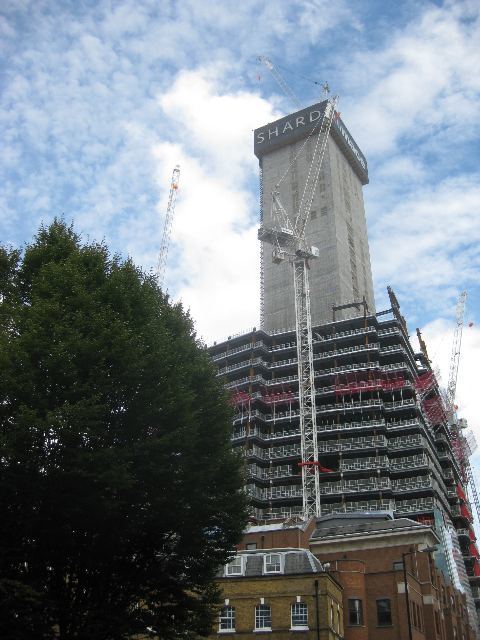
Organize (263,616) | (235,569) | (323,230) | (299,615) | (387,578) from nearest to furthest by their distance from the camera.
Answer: (299,615), (263,616), (235,569), (387,578), (323,230)

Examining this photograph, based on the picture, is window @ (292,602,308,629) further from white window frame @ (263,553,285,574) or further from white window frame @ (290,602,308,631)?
white window frame @ (263,553,285,574)

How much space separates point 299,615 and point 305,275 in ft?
235

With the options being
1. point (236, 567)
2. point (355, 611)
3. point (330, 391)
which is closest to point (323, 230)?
point (330, 391)

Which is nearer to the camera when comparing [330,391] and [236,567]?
[236,567]

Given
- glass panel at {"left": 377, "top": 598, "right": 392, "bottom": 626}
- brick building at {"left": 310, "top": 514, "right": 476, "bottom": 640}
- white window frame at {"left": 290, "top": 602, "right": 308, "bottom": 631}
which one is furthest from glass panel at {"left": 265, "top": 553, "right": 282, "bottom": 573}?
glass panel at {"left": 377, "top": 598, "right": 392, "bottom": 626}

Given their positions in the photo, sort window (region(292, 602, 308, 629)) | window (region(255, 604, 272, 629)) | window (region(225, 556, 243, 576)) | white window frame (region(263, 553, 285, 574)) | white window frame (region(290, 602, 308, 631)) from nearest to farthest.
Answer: white window frame (region(290, 602, 308, 631)) < window (region(292, 602, 308, 629)) < window (region(255, 604, 272, 629)) < white window frame (region(263, 553, 285, 574)) < window (region(225, 556, 243, 576))

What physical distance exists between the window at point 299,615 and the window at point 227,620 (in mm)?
3878

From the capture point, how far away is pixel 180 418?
2347 cm

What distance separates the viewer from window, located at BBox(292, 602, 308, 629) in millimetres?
36062

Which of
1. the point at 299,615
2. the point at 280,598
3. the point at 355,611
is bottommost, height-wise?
the point at 299,615

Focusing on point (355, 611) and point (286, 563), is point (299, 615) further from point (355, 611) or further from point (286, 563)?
point (355, 611)

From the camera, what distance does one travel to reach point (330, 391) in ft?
325

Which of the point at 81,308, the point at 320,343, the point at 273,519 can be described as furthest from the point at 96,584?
the point at 320,343

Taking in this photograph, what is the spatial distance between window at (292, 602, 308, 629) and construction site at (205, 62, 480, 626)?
3830cm
